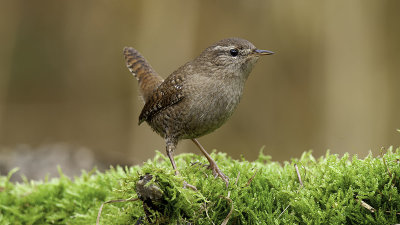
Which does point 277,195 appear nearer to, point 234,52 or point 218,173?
point 218,173

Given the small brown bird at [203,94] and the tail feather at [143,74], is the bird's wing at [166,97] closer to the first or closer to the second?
the small brown bird at [203,94]

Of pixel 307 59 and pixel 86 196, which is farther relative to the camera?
pixel 307 59

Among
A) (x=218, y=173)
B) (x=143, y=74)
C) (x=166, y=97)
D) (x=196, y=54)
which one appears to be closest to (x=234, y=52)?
(x=166, y=97)

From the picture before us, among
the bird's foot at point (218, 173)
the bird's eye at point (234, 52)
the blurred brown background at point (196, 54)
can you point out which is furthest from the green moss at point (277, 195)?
the blurred brown background at point (196, 54)

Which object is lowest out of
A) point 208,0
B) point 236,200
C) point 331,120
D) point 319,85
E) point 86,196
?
point 236,200

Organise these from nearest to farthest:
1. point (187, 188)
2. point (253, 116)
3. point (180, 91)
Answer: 1. point (187, 188)
2. point (180, 91)
3. point (253, 116)

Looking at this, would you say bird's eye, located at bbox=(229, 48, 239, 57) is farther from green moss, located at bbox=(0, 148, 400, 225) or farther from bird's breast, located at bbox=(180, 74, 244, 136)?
green moss, located at bbox=(0, 148, 400, 225)

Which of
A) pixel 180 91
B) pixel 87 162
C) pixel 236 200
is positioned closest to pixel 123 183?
pixel 236 200

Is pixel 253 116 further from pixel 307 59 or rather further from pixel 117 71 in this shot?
pixel 117 71
